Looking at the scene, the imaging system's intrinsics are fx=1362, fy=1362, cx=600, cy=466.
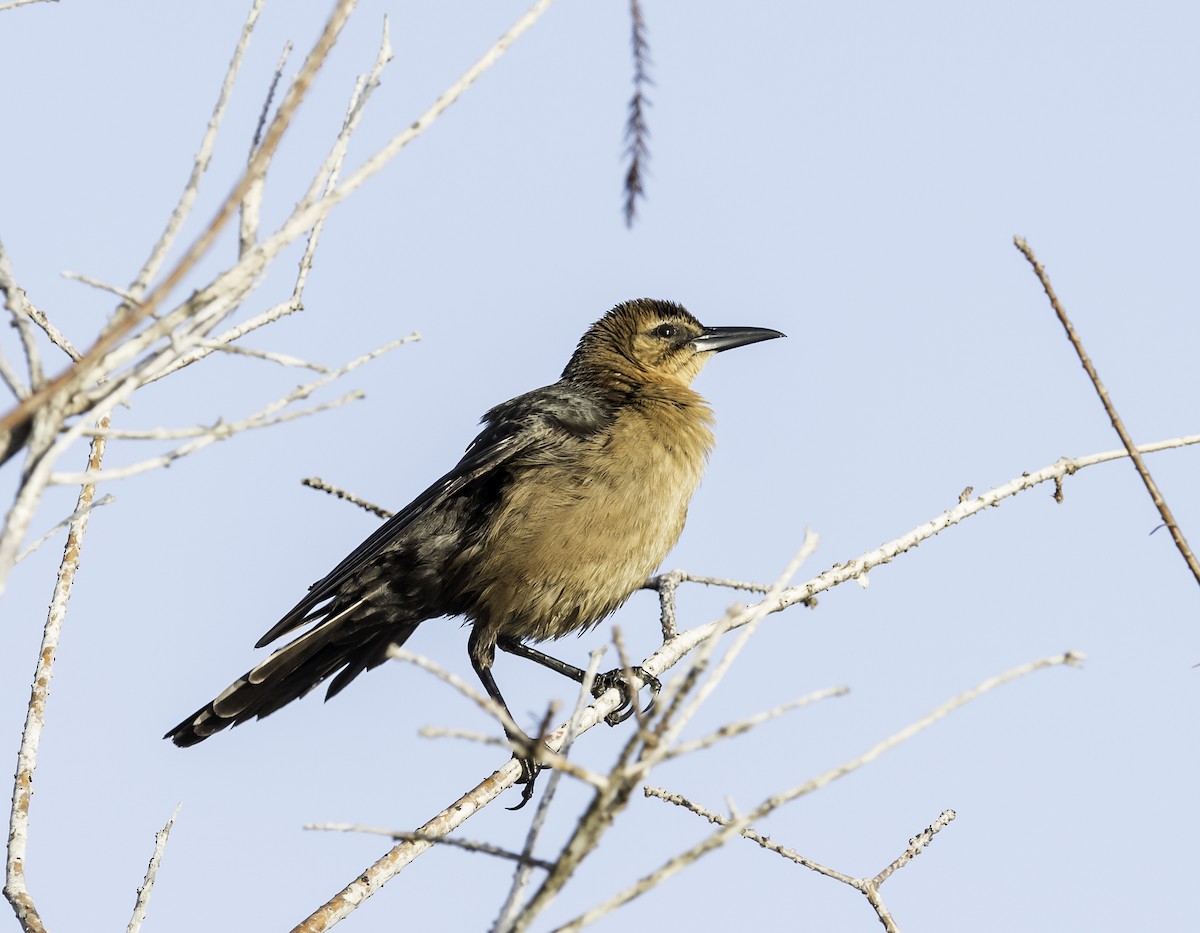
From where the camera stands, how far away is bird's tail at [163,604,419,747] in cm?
533

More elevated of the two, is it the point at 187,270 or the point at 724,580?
the point at 187,270

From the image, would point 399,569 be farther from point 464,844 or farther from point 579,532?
point 464,844

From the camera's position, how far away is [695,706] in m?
2.46

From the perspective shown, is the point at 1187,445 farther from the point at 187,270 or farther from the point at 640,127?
the point at 187,270

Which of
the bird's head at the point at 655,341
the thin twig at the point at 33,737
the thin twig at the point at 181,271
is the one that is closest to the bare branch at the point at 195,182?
the thin twig at the point at 181,271

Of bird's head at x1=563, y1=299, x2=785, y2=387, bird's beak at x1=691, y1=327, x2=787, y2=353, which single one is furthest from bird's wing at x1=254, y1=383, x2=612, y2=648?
bird's beak at x1=691, y1=327, x2=787, y2=353

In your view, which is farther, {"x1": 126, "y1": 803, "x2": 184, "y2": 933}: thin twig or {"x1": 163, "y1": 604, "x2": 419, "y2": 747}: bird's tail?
{"x1": 163, "y1": 604, "x2": 419, "y2": 747}: bird's tail

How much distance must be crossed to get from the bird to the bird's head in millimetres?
802

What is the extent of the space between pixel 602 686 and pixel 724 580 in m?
0.71

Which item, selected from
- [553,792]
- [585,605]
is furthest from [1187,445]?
[585,605]

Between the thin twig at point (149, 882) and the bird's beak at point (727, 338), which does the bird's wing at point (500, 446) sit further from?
the thin twig at point (149, 882)

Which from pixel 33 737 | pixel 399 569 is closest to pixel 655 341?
pixel 399 569

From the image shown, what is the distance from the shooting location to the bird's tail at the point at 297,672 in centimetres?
533

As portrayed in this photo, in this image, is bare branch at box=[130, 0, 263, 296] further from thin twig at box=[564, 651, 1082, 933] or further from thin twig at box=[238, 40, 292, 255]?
thin twig at box=[564, 651, 1082, 933]
